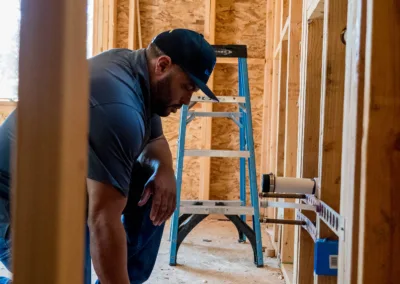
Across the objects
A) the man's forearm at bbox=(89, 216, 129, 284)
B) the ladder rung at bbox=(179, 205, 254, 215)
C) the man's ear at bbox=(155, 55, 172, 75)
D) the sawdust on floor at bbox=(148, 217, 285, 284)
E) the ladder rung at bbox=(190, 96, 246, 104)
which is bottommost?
the sawdust on floor at bbox=(148, 217, 285, 284)

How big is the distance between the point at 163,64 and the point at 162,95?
10 centimetres

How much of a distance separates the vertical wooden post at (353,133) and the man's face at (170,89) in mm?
622

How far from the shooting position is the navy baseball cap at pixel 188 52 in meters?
1.24

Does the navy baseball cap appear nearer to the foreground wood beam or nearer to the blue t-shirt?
the blue t-shirt

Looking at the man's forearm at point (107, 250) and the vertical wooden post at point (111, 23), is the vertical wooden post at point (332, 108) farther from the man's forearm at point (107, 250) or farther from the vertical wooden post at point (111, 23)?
the vertical wooden post at point (111, 23)

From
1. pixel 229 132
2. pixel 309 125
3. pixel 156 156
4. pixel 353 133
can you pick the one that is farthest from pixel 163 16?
pixel 353 133

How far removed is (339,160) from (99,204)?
609 millimetres

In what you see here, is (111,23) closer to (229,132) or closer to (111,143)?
(229,132)

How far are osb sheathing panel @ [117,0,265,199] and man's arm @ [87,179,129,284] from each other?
109 inches

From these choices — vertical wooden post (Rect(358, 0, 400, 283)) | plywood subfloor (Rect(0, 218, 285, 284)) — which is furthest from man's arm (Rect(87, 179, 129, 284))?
plywood subfloor (Rect(0, 218, 285, 284))

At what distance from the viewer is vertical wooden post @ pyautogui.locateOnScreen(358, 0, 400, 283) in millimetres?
600

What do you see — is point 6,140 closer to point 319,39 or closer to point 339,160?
point 339,160

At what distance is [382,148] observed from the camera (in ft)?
2.00

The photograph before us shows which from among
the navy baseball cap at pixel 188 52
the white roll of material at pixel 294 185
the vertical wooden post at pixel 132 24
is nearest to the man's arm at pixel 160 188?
the navy baseball cap at pixel 188 52
